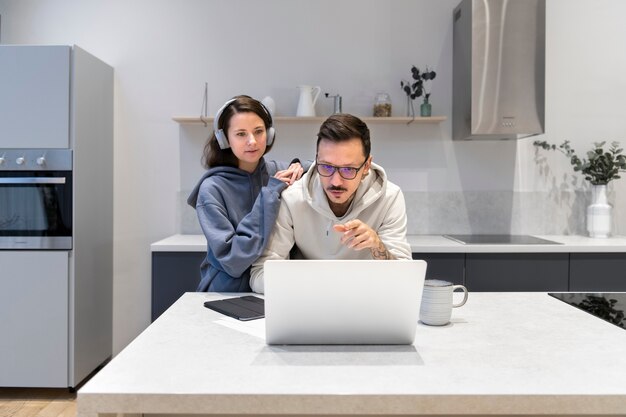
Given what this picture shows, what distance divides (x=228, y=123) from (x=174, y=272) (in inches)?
52.0

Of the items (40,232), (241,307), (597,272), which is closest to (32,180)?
(40,232)

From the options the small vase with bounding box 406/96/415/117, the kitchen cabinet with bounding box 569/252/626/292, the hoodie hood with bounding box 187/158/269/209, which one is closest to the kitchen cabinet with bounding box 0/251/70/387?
the hoodie hood with bounding box 187/158/269/209

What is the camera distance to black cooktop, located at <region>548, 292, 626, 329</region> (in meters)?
1.62

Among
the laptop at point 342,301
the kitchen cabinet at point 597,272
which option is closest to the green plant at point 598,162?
the kitchen cabinet at point 597,272

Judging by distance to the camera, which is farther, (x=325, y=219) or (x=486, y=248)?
(x=486, y=248)

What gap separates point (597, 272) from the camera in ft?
10.6

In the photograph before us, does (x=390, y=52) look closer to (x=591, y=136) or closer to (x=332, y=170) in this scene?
(x=591, y=136)

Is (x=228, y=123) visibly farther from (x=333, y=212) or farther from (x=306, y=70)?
(x=306, y=70)

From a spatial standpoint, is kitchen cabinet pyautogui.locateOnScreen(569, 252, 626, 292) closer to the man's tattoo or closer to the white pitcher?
the white pitcher

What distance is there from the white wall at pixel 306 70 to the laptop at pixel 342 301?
8.44 ft

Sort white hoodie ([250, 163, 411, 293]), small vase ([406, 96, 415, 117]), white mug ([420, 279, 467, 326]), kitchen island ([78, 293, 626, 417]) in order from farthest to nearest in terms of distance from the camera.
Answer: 1. small vase ([406, 96, 415, 117])
2. white hoodie ([250, 163, 411, 293])
3. white mug ([420, 279, 467, 326])
4. kitchen island ([78, 293, 626, 417])

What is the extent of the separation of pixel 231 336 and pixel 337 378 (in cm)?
39

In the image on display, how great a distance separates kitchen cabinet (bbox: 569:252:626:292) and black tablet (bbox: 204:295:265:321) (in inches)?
83.2

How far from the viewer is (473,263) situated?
321 cm
